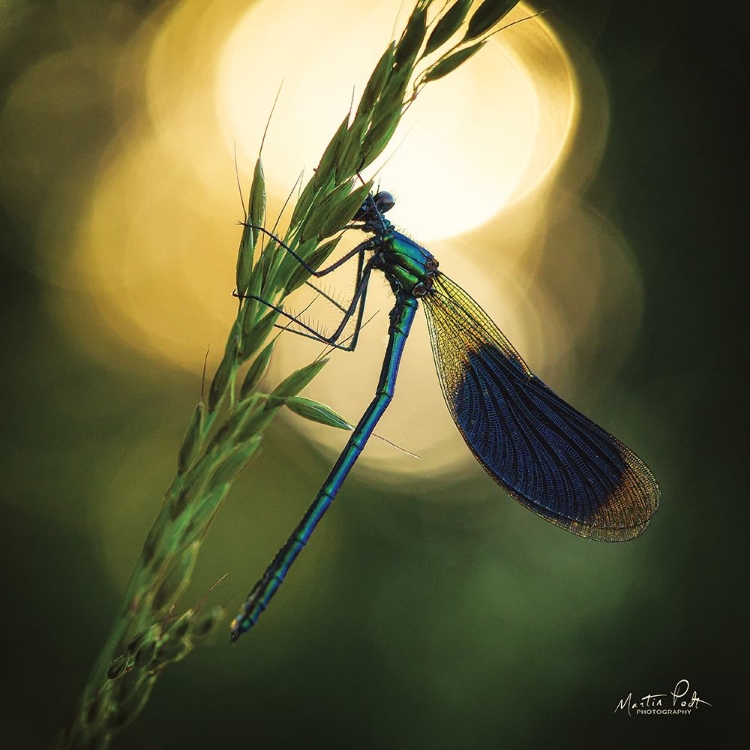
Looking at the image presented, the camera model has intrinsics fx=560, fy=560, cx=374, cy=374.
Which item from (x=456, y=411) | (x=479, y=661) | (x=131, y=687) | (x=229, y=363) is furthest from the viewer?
(x=479, y=661)

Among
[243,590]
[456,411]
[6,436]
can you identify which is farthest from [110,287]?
[456,411]

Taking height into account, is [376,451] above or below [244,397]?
below

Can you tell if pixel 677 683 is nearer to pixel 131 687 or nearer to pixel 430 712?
pixel 430 712

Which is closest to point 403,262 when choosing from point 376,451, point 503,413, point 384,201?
point 384,201

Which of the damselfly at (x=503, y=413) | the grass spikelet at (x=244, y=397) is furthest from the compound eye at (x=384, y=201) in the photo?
the grass spikelet at (x=244, y=397)
